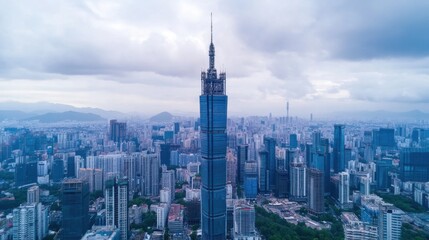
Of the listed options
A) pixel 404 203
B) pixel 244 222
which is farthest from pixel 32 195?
pixel 404 203

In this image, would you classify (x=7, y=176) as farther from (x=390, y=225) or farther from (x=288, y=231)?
(x=390, y=225)

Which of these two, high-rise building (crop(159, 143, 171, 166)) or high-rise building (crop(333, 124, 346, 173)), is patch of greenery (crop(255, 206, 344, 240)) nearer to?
high-rise building (crop(333, 124, 346, 173))

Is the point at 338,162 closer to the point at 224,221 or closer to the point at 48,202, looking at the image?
the point at 224,221

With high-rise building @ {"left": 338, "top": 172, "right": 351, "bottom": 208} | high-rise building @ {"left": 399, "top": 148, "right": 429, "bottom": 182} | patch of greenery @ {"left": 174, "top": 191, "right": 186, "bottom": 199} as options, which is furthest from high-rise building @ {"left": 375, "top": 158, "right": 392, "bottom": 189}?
patch of greenery @ {"left": 174, "top": 191, "right": 186, "bottom": 199}

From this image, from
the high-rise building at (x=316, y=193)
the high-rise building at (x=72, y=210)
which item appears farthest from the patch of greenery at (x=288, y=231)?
the high-rise building at (x=72, y=210)

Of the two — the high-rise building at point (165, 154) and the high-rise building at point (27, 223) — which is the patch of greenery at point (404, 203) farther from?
the high-rise building at point (27, 223)
